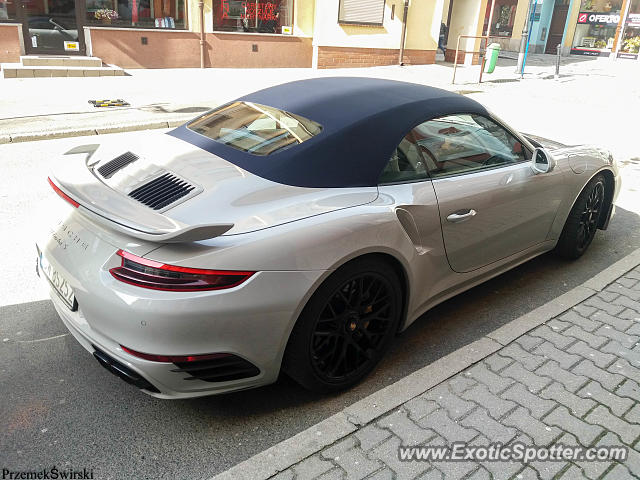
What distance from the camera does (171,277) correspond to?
7.23 ft

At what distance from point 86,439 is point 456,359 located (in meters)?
1.92

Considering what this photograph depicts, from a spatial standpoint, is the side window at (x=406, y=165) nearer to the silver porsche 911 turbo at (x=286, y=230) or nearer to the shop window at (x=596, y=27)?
the silver porsche 911 turbo at (x=286, y=230)

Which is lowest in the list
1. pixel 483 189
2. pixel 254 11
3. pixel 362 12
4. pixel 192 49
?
pixel 192 49

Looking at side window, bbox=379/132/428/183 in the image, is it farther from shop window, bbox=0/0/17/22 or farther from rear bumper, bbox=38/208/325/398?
shop window, bbox=0/0/17/22

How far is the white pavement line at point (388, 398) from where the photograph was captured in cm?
230

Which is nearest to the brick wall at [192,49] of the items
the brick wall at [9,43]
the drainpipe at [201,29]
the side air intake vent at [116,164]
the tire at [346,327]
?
the drainpipe at [201,29]

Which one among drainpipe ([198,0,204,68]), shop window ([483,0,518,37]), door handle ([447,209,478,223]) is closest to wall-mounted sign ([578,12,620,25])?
shop window ([483,0,518,37])

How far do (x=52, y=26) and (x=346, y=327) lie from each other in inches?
603

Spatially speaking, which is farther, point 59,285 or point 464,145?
point 464,145

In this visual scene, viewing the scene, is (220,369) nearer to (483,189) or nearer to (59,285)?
(59,285)

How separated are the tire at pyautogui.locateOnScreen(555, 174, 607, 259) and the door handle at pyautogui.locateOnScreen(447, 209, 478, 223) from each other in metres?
1.42

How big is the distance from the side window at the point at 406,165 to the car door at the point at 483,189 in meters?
0.06

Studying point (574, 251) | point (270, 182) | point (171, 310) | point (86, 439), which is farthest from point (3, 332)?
point (574, 251)

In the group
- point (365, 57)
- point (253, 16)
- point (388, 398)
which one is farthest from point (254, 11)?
point (388, 398)
